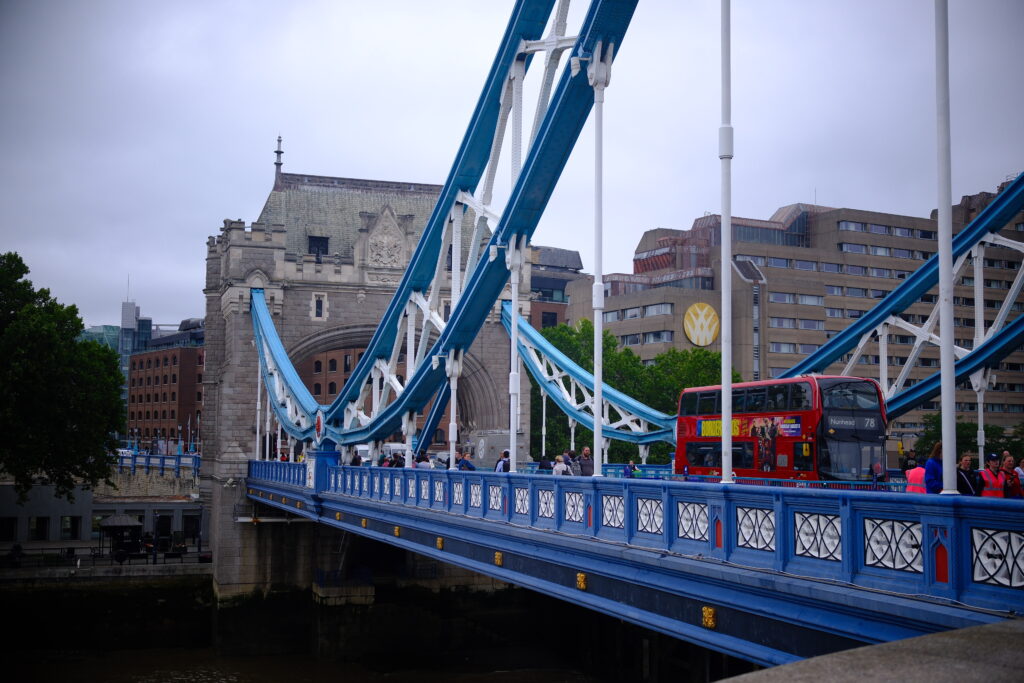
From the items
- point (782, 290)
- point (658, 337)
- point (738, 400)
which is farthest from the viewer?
point (782, 290)

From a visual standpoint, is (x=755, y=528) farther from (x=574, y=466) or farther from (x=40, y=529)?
(x=40, y=529)

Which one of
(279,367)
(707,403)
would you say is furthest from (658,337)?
(707,403)

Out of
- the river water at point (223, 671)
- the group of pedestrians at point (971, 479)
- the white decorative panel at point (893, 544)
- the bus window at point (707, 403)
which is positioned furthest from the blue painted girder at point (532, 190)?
the river water at point (223, 671)

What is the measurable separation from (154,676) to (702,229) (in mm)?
55869

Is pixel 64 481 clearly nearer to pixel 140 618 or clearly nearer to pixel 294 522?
pixel 140 618

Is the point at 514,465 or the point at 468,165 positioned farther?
the point at 468,165

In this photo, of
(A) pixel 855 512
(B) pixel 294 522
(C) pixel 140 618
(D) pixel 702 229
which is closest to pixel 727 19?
(A) pixel 855 512

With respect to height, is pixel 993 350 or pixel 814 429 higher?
pixel 993 350

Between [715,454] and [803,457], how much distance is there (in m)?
3.76

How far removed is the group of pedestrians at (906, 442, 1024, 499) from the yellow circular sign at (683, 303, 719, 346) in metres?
55.5

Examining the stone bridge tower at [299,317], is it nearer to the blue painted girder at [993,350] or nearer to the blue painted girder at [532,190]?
the blue painted girder at [532,190]

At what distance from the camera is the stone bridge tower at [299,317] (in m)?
35.9

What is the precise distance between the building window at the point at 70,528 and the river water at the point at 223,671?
1433cm

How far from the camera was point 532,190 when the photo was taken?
52.4ft
